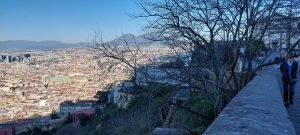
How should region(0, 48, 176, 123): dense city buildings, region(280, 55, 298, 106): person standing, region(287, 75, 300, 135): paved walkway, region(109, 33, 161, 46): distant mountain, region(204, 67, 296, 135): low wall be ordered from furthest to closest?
1. region(0, 48, 176, 123): dense city buildings
2. region(109, 33, 161, 46): distant mountain
3. region(280, 55, 298, 106): person standing
4. region(287, 75, 300, 135): paved walkway
5. region(204, 67, 296, 135): low wall

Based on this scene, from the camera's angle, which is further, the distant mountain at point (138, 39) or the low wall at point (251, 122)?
the distant mountain at point (138, 39)

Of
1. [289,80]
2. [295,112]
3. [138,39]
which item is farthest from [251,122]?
[138,39]

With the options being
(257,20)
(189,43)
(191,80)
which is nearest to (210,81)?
(191,80)

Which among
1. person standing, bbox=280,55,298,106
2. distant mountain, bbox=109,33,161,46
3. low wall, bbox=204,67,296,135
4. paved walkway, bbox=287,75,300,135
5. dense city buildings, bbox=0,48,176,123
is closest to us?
low wall, bbox=204,67,296,135

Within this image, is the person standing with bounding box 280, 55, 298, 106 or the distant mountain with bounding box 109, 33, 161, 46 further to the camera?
the distant mountain with bounding box 109, 33, 161, 46

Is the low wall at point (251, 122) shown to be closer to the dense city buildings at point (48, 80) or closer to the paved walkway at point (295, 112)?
the paved walkway at point (295, 112)

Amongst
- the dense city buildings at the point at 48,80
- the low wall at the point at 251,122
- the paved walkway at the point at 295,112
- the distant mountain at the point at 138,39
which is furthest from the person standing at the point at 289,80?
the low wall at the point at 251,122

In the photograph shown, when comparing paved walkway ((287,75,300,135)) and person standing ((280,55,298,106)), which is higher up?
person standing ((280,55,298,106))

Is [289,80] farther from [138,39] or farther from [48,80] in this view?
[48,80]

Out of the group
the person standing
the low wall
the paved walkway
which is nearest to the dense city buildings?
the person standing

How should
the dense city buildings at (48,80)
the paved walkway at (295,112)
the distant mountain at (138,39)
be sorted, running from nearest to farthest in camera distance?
the paved walkway at (295,112)
the distant mountain at (138,39)
the dense city buildings at (48,80)

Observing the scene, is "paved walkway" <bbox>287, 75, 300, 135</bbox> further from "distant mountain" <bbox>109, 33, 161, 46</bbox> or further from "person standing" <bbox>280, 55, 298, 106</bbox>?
"distant mountain" <bbox>109, 33, 161, 46</bbox>
